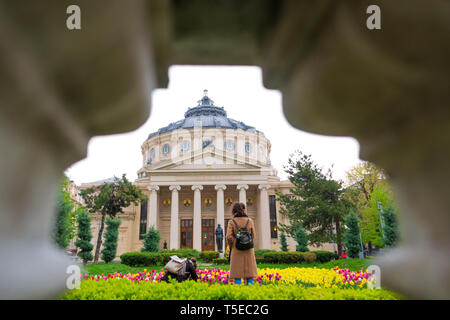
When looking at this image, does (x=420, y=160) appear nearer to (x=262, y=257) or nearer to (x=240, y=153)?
(x=262, y=257)

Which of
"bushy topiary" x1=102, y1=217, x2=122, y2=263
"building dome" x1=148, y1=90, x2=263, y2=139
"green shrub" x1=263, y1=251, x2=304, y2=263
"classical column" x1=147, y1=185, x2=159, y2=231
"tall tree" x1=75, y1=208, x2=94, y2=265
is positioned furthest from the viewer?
"building dome" x1=148, y1=90, x2=263, y2=139

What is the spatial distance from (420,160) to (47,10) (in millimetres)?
1506

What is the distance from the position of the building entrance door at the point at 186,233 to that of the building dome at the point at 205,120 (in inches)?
796

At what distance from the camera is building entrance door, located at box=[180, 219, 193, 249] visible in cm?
4078

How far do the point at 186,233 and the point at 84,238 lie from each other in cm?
2164

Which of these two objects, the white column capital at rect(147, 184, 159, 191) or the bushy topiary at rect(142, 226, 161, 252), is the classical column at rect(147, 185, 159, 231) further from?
the bushy topiary at rect(142, 226, 161, 252)

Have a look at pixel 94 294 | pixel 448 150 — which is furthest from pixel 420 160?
pixel 94 294

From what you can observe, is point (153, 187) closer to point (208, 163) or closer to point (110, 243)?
point (208, 163)

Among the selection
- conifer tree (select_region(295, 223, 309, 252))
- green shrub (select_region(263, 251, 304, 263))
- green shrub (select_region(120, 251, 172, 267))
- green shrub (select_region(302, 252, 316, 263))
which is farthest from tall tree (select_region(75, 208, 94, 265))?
conifer tree (select_region(295, 223, 309, 252))

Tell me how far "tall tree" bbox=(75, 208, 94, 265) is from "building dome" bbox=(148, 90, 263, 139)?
36.2 metres

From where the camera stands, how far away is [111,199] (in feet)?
80.9

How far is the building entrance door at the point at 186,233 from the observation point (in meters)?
40.8

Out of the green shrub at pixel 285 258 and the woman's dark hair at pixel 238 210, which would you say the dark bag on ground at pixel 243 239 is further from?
the green shrub at pixel 285 258

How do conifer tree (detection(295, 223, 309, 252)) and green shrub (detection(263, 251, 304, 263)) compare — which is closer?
green shrub (detection(263, 251, 304, 263))
